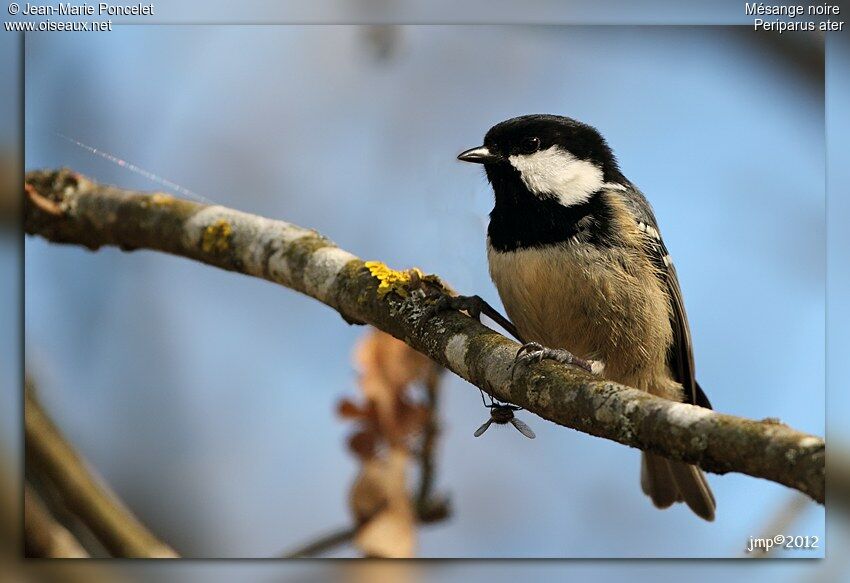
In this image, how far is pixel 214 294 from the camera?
2.05m

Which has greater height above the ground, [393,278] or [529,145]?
[529,145]

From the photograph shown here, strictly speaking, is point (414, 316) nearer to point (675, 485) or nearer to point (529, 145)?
point (529, 145)

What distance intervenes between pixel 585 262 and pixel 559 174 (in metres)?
0.22

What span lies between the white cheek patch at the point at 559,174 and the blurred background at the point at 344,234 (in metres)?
0.14

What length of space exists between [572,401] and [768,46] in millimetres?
1096

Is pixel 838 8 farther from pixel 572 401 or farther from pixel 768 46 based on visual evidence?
pixel 572 401

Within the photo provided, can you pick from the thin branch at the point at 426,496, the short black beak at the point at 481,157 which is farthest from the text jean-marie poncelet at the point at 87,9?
the thin branch at the point at 426,496

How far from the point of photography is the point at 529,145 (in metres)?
1.86

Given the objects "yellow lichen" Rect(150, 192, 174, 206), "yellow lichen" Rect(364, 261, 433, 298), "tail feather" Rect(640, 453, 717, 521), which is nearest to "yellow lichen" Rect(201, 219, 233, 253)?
"yellow lichen" Rect(150, 192, 174, 206)

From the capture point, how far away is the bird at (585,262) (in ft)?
5.74

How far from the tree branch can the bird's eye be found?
14.6 inches

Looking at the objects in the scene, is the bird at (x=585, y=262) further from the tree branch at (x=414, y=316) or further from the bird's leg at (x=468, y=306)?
the tree branch at (x=414, y=316)

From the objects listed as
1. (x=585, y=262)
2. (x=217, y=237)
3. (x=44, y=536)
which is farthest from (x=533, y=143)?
(x=44, y=536)

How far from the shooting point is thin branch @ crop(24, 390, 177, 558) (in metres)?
1.74
